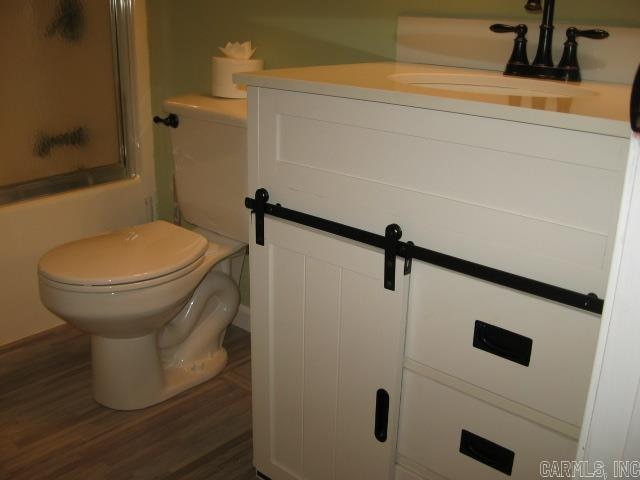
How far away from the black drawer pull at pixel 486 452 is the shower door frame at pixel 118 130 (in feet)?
5.65

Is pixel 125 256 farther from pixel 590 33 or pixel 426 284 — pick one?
pixel 590 33

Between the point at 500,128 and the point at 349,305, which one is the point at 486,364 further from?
the point at 500,128

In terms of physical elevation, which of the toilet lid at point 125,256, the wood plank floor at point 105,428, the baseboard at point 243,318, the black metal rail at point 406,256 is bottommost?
the wood plank floor at point 105,428

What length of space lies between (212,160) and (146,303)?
1.54ft

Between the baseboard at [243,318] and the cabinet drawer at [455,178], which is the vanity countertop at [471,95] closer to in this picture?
the cabinet drawer at [455,178]

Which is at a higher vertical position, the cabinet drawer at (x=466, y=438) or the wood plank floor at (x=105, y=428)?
the cabinet drawer at (x=466, y=438)

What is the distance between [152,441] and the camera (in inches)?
72.8

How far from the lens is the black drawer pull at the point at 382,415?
1323 mm

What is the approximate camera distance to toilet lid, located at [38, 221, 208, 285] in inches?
68.3

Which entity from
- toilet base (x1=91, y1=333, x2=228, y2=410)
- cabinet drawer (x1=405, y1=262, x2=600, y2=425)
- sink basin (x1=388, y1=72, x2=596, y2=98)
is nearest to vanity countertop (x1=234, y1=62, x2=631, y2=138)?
sink basin (x1=388, y1=72, x2=596, y2=98)

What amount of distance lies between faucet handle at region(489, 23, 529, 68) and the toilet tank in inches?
28.3

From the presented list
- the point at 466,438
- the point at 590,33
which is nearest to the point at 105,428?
the point at 466,438

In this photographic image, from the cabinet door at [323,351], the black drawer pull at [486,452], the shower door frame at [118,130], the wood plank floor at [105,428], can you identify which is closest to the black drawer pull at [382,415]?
the cabinet door at [323,351]

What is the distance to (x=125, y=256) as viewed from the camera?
6.01 ft
